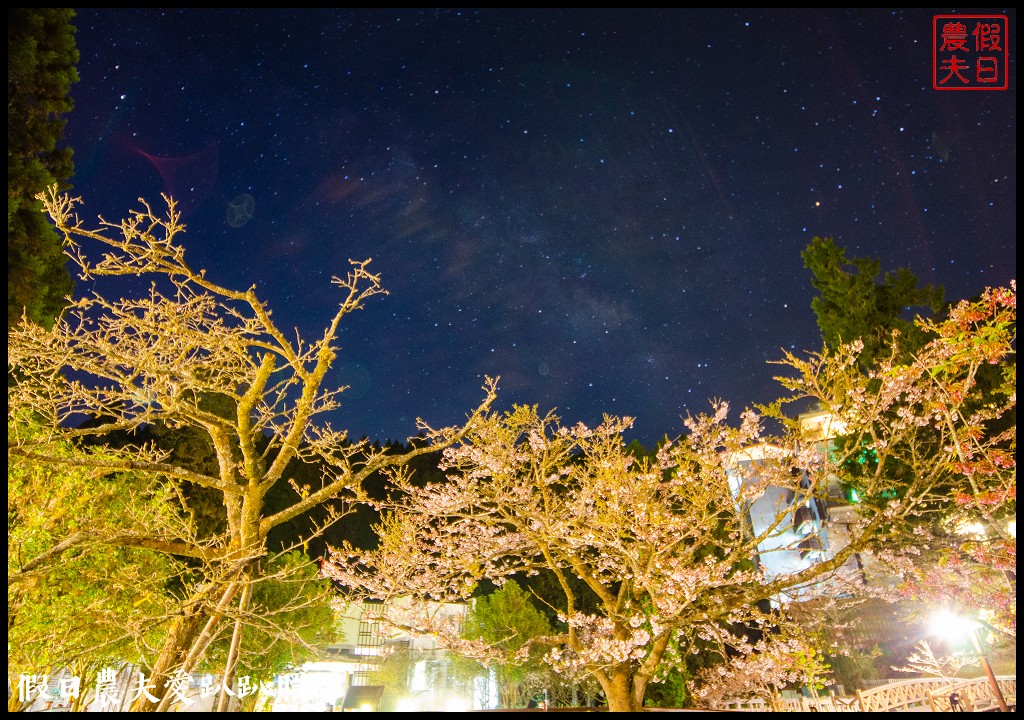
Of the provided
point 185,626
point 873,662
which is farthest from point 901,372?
point 873,662

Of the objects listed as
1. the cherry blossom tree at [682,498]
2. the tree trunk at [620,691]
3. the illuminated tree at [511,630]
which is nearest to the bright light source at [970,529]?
the cherry blossom tree at [682,498]

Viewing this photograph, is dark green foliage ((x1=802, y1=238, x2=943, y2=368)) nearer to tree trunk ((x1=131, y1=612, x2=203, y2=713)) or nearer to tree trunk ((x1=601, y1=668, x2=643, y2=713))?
tree trunk ((x1=601, y1=668, x2=643, y2=713))

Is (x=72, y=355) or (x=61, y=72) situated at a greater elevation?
(x=61, y=72)

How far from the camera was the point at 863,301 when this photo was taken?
54.2 feet

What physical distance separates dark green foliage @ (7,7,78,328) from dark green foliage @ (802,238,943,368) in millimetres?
20287

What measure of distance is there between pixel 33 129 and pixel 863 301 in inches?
846

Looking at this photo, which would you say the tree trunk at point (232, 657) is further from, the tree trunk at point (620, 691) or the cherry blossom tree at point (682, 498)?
the tree trunk at point (620, 691)

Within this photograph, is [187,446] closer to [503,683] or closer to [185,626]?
[503,683]

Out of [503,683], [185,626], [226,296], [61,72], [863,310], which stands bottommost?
[503,683]

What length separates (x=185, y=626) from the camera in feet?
18.0

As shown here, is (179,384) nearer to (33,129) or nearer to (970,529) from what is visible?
(33,129)

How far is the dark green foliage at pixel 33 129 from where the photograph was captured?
10.1m

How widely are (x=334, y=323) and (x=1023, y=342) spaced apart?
6615 mm

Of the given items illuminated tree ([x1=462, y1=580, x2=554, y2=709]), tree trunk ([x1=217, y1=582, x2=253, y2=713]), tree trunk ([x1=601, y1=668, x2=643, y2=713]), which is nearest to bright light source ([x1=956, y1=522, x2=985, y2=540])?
tree trunk ([x1=601, y1=668, x2=643, y2=713])
